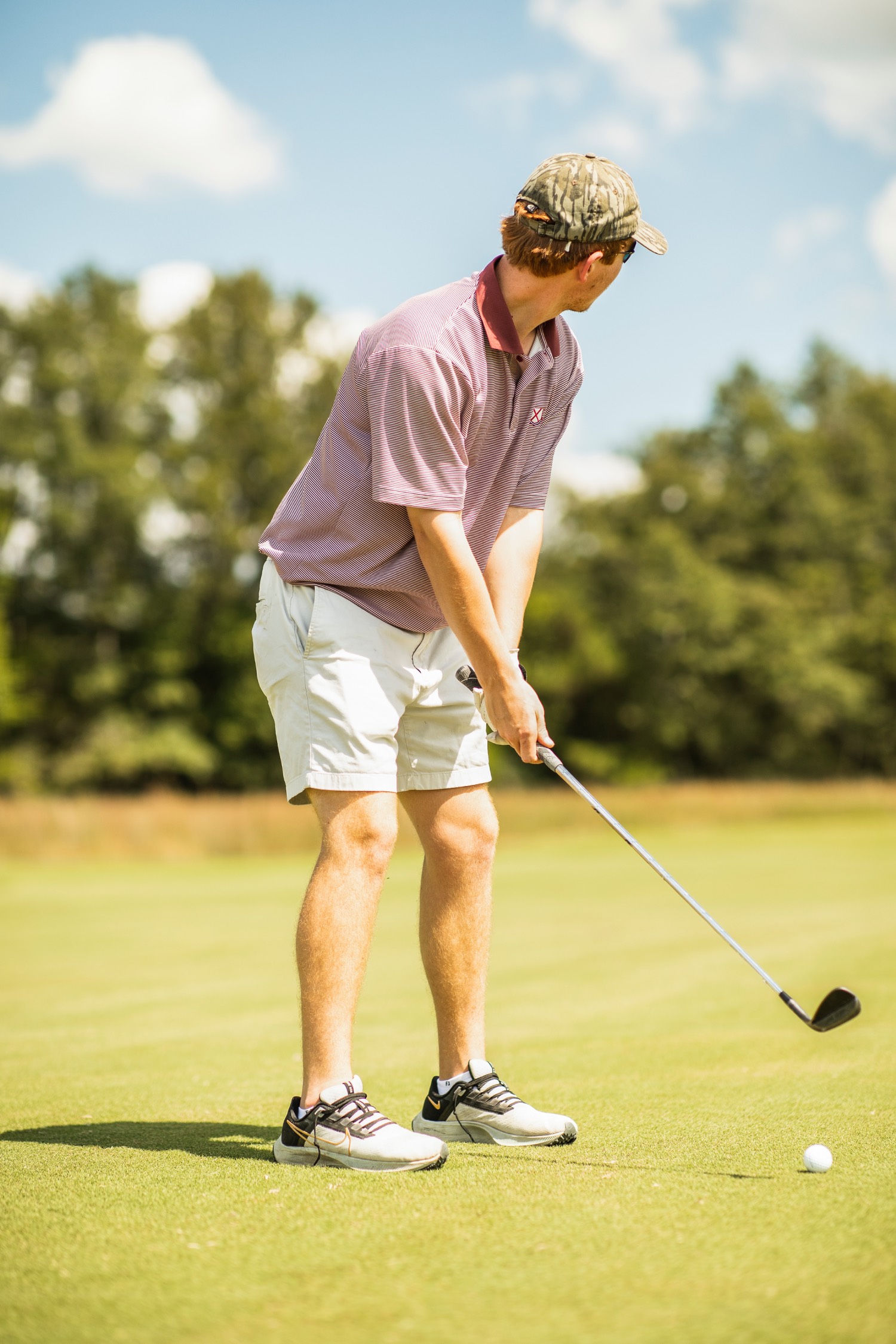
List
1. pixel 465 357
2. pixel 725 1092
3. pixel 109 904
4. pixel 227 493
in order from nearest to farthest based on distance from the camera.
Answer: pixel 465 357, pixel 725 1092, pixel 109 904, pixel 227 493

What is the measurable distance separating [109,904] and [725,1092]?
32.2ft

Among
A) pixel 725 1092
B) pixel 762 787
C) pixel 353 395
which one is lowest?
pixel 762 787

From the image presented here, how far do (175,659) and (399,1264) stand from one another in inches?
1413

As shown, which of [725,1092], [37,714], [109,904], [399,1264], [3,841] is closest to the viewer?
[399,1264]

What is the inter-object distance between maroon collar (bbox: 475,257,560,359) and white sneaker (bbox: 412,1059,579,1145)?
5.43ft

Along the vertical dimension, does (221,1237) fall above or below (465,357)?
below

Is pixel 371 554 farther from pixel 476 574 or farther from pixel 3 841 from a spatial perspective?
pixel 3 841

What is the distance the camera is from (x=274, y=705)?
3.08m

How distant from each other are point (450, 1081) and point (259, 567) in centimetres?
3887

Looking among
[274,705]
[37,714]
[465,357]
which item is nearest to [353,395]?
[465,357]

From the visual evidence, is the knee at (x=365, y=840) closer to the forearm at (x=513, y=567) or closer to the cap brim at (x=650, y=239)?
the forearm at (x=513, y=567)

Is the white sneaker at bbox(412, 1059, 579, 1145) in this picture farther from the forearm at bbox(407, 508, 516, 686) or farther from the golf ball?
the forearm at bbox(407, 508, 516, 686)

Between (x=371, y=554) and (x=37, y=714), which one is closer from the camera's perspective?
(x=371, y=554)

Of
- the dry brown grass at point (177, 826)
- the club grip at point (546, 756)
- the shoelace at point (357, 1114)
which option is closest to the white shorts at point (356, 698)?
the club grip at point (546, 756)
